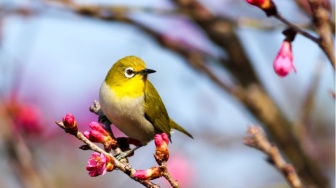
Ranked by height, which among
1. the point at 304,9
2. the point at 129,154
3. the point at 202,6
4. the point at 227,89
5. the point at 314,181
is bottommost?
the point at 314,181

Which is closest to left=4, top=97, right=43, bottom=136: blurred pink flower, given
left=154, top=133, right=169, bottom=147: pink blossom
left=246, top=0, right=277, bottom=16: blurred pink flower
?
left=154, top=133, right=169, bottom=147: pink blossom

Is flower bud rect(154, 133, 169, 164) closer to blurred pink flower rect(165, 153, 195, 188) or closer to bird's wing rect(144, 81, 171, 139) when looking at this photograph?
bird's wing rect(144, 81, 171, 139)

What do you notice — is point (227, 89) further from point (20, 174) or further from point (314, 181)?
point (20, 174)

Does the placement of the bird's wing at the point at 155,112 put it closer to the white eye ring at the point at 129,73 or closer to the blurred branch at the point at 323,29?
the white eye ring at the point at 129,73

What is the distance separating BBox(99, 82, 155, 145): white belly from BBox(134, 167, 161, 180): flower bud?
0.80m

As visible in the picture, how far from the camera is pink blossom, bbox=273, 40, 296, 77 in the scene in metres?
3.08

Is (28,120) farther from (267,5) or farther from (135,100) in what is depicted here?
(267,5)

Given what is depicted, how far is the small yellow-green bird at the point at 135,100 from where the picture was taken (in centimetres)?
376

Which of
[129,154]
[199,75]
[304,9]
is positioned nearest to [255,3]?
[129,154]

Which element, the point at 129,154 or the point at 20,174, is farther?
the point at 20,174

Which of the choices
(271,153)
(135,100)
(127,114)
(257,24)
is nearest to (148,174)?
(271,153)

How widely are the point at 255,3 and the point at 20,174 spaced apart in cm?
180

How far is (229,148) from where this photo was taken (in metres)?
6.99

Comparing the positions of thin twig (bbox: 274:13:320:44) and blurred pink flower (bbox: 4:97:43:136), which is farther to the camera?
blurred pink flower (bbox: 4:97:43:136)
